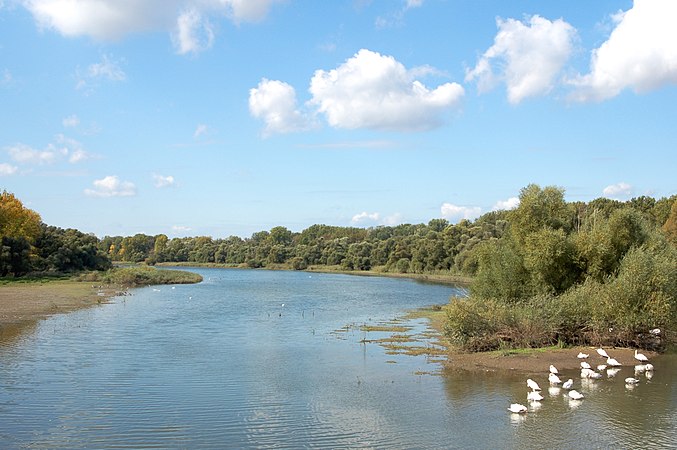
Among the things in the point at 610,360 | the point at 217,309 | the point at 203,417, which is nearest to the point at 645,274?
the point at 610,360

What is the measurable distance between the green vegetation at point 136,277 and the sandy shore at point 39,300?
157 inches

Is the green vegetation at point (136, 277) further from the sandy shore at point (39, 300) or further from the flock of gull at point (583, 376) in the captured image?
the flock of gull at point (583, 376)

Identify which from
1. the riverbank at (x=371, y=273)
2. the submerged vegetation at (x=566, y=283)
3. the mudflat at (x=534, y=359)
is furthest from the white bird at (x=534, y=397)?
the riverbank at (x=371, y=273)

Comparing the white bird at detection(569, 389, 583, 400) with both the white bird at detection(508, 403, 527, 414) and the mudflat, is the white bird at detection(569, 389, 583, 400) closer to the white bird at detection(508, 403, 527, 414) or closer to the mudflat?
the white bird at detection(508, 403, 527, 414)

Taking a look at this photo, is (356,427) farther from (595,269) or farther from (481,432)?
(595,269)

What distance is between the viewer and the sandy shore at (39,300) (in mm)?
40719

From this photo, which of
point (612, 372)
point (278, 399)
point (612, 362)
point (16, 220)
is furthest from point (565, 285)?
point (16, 220)

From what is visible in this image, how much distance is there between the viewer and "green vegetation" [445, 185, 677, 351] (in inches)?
1149

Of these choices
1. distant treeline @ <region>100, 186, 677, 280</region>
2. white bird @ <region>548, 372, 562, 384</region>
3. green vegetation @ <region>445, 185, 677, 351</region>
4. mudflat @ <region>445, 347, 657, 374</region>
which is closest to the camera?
white bird @ <region>548, 372, 562, 384</region>

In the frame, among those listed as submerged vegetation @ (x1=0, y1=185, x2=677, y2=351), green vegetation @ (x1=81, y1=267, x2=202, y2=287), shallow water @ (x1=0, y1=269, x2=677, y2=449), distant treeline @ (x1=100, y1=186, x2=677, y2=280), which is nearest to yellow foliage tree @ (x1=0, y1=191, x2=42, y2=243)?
green vegetation @ (x1=81, y1=267, x2=202, y2=287)

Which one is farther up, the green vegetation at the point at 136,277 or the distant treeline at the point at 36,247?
the distant treeline at the point at 36,247

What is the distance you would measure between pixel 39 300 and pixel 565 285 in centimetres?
4463

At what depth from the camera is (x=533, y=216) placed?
3631cm

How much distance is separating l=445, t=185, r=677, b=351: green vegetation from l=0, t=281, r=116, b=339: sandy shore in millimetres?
27522
